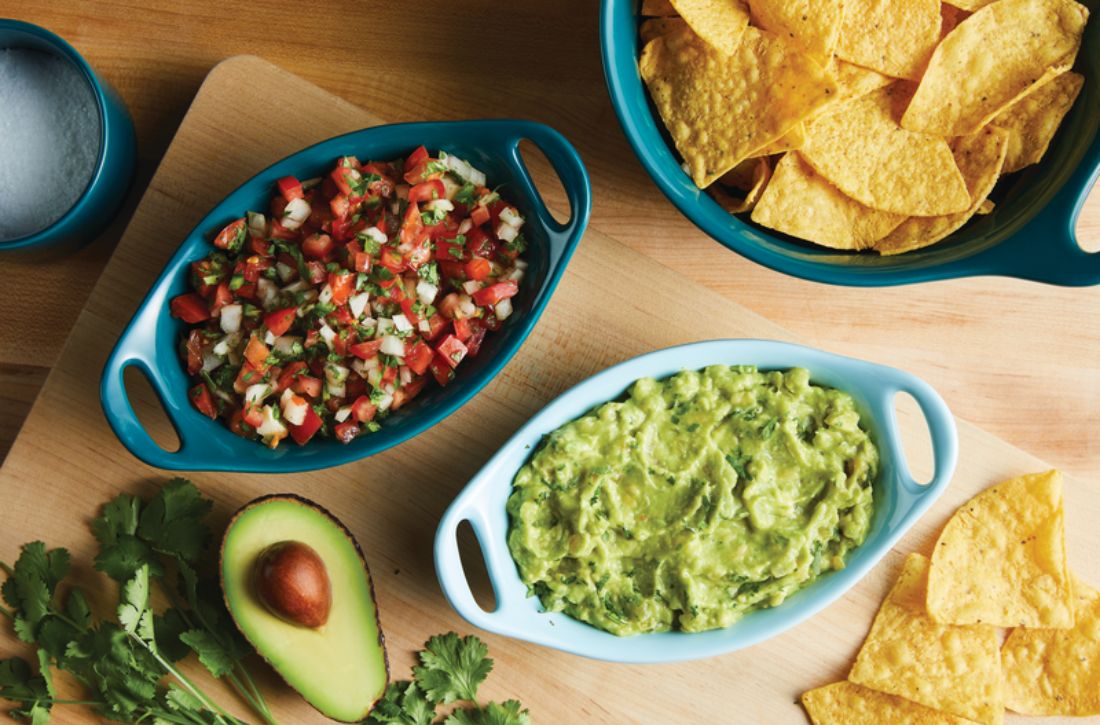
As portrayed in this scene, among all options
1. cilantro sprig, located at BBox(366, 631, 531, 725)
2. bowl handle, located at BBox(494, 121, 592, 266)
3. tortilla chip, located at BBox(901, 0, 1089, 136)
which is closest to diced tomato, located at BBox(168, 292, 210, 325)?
bowl handle, located at BBox(494, 121, 592, 266)

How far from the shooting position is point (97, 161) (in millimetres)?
2062

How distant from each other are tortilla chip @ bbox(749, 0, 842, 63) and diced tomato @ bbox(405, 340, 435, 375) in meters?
0.95

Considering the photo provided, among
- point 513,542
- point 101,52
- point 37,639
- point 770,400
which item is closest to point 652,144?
point 770,400

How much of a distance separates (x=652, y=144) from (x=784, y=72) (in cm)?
29

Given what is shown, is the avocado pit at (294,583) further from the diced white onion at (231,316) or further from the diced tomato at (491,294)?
the diced tomato at (491,294)

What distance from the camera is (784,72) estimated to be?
1869mm

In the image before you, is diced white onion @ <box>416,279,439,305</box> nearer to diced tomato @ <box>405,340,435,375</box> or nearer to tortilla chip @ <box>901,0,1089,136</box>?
diced tomato @ <box>405,340,435,375</box>

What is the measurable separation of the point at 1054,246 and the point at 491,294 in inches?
42.3

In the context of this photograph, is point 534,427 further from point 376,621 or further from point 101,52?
point 101,52

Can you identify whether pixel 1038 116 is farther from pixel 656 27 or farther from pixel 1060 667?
pixel 1060 667

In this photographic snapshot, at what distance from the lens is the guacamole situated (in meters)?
1.92

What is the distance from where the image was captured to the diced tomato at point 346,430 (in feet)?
6.42

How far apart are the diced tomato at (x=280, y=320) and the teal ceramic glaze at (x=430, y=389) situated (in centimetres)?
23

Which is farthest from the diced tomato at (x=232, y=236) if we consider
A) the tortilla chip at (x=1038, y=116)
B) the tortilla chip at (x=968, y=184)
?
the tortilla chip at (x=1038, y=116)
